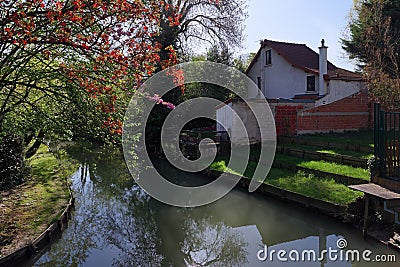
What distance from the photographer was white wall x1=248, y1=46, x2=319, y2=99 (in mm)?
19359

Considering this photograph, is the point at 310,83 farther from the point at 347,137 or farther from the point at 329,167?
the point at 329,167

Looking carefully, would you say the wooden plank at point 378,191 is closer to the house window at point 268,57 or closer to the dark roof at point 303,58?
the dark roof at point 303,58

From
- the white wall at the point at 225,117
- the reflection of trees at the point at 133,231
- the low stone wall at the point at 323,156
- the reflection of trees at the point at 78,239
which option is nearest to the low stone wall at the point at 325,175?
the low stone wall at the point at 323,156

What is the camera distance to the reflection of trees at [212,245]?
6.55m

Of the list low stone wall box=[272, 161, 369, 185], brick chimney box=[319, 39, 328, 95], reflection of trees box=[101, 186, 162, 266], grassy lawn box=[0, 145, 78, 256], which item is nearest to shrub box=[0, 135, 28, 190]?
grassy lawn box=[0, 145, 78, 256]

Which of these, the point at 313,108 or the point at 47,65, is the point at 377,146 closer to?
the point at 47,65

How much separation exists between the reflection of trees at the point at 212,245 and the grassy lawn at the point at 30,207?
10.1 feet

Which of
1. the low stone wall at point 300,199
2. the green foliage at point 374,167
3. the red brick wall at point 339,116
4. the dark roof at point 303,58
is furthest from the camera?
the dark roof at point 303,58

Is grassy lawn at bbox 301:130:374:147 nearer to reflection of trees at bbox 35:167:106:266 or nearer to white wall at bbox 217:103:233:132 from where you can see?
white wall at bbox 217:103:233:132

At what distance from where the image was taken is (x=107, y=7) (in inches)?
178

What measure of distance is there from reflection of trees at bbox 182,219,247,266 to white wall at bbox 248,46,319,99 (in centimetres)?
1259

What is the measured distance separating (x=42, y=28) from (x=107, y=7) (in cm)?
99

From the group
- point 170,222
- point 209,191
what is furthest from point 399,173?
point 209,191

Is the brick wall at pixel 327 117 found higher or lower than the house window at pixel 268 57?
lower
